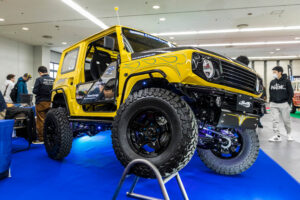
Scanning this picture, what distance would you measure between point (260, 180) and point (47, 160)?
3.11 metres

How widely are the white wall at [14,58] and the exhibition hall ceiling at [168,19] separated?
0.76 m

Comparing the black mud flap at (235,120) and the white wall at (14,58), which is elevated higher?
the white wall at (14,58)

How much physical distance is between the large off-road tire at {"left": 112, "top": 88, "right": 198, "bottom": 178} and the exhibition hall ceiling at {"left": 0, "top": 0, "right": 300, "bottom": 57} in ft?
23.2

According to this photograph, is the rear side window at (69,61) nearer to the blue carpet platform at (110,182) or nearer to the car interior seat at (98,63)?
the car interior seat at (98,63)

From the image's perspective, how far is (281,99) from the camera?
16.5ft

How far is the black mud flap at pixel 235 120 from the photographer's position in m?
1.87

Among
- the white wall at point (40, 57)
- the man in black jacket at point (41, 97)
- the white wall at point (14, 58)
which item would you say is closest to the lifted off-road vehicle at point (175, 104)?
the man in black jacket at point (41, 97)

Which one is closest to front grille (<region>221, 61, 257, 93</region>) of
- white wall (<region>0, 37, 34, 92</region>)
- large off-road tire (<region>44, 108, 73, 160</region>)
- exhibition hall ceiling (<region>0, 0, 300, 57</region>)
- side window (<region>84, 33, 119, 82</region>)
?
side window (<region>84, 33, 119, 82</region>)

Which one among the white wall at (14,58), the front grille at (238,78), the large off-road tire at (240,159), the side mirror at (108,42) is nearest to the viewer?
the front grille at (238,78)

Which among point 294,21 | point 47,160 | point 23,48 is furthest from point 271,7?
point 23,48

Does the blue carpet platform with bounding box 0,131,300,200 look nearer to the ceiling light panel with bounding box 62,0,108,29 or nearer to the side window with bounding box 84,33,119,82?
the side window with bounding box 84,33,119,82

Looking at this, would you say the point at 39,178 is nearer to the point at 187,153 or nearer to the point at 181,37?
the point at 187,153

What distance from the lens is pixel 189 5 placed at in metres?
8.24

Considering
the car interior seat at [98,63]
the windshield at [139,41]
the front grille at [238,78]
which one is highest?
the windshield at [139,41]
